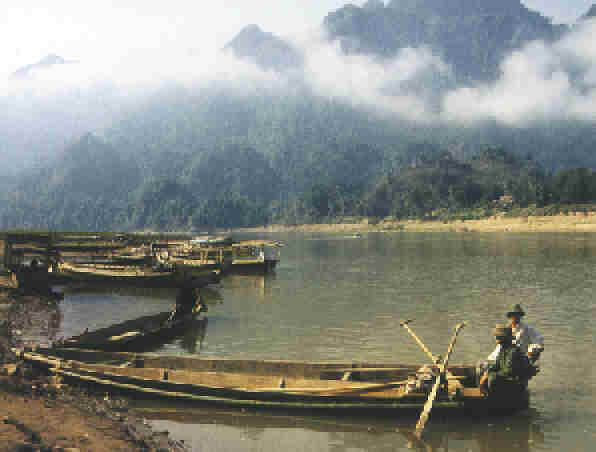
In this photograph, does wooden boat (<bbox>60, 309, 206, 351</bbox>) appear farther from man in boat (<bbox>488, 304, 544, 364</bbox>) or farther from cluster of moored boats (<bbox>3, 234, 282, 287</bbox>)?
man in boat (<bbox>488, 304, 544, 364</bbox>)

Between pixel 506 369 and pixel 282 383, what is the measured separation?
19.4 feet

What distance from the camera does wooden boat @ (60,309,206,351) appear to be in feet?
60.0

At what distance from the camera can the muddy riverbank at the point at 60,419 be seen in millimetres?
Answer: 10031

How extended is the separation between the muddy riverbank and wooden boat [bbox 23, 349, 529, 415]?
703mm

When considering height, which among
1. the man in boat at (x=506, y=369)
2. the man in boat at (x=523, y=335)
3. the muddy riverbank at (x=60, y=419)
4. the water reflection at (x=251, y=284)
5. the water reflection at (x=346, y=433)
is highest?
the man in boat at (x=523, y=335)

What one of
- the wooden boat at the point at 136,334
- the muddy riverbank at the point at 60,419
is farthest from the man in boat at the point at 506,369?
the wooden boat at the point at 136,334

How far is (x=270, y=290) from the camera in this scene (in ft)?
132

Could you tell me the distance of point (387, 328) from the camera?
82.2ft

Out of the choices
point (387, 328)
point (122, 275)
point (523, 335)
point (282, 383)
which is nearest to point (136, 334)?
point (282, 383)

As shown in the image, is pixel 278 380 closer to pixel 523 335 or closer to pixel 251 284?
pixel 523 335

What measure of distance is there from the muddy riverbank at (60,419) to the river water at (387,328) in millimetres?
1124

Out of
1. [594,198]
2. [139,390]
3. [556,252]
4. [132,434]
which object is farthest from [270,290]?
[594,198]

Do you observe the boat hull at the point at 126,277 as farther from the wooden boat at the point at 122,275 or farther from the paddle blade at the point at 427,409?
the paddle blade at the point at 427,409

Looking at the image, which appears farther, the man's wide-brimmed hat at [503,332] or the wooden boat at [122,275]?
the wooden boat at [122,275]
